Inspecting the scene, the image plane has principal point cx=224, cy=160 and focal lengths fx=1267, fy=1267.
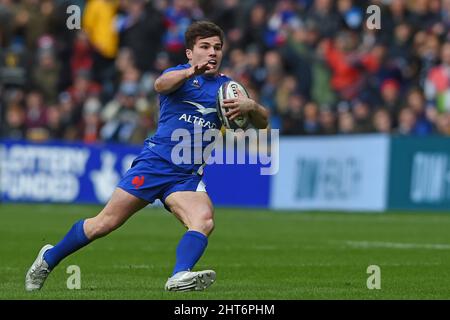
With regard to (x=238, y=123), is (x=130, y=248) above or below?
below

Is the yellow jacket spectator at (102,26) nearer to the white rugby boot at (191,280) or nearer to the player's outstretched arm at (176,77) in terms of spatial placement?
the player's outstretched arm at (176,77)

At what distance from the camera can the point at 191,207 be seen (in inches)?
398

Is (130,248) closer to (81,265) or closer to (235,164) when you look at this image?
(81,265)

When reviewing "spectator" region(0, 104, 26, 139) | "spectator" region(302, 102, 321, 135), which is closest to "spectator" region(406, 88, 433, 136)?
"spectator" region(302, 102, 321, 135)

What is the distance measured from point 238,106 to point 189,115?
58 centimetres

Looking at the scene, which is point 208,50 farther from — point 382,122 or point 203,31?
point 382,122

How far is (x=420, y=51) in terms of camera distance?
24344mm

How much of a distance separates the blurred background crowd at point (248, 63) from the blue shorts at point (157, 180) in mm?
13497

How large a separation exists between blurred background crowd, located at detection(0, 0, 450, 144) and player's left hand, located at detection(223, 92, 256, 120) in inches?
535

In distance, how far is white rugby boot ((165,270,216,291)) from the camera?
976 centimetres

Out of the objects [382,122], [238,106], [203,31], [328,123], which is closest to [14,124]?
[328,123]

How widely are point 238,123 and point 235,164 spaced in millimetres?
14068

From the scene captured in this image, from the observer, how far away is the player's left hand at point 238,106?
9.96 metres
